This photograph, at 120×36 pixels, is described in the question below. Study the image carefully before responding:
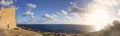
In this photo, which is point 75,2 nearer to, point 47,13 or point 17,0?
point 47,13

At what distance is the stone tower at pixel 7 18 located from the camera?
641 cm

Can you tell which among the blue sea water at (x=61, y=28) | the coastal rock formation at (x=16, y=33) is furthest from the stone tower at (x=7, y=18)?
the blue sea water at (x=61, y=28)

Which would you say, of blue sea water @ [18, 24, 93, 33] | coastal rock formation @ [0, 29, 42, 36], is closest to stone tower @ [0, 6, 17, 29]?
coastal rock formation @ [0, 29, 42, 36]

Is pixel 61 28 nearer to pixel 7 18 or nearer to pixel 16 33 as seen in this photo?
pixel 16 33

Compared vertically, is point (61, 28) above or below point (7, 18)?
below

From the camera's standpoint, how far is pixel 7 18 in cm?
643

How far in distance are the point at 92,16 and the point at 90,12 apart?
8 cm

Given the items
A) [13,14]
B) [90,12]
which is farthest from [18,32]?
[90,12]

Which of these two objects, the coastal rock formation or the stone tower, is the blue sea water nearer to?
the coastal rock formation

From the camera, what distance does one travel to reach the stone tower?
641 cm

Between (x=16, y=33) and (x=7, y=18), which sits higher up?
(x=7, y=18)

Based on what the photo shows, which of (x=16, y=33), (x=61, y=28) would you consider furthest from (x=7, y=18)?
(x=61, y=28)

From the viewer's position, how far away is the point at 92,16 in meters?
6.64

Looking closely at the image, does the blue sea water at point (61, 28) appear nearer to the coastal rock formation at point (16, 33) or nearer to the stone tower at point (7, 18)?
the coastal rock formation at point (16, 33)
